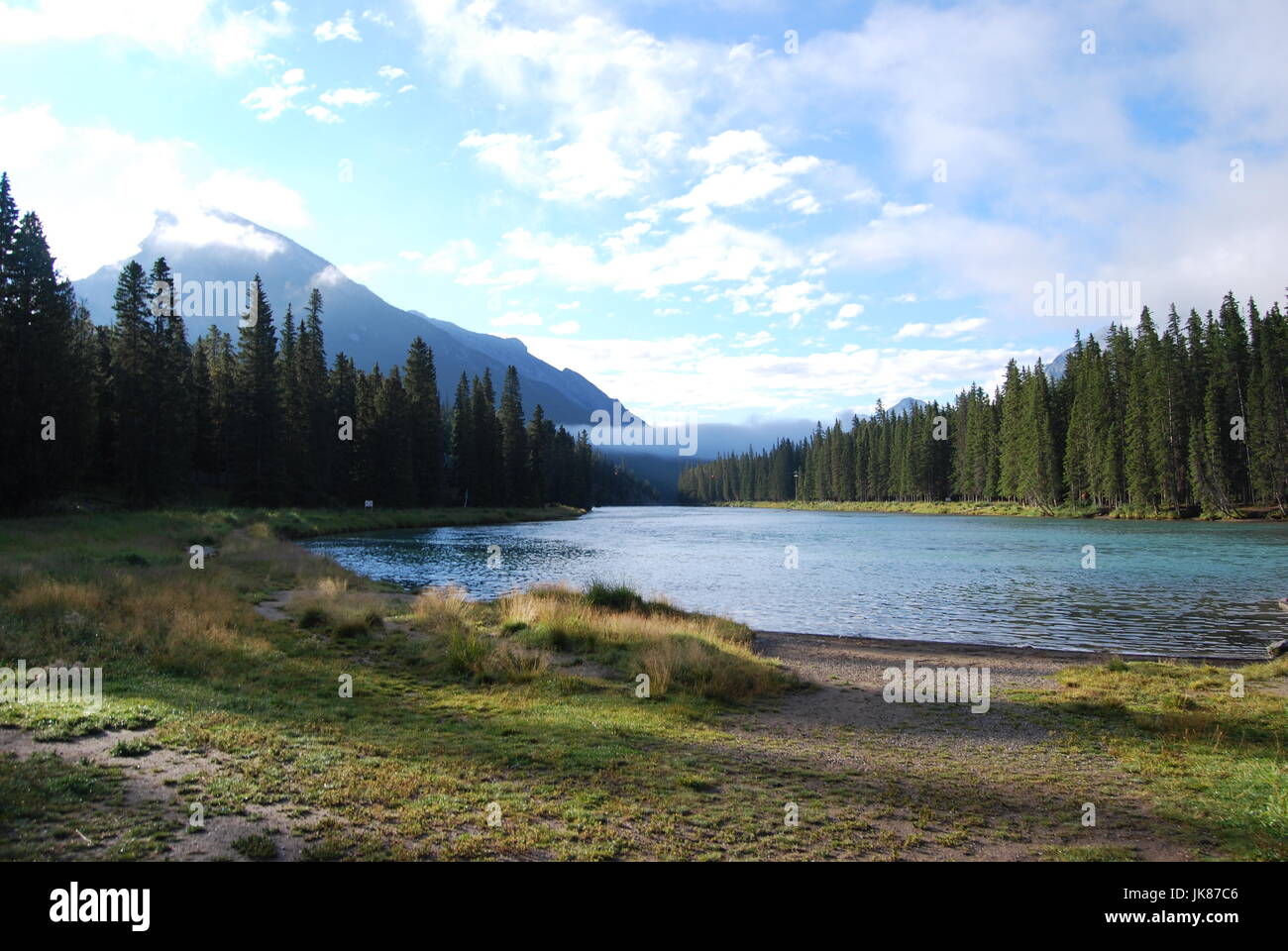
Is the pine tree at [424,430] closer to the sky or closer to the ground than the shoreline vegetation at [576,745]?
closer to the sky

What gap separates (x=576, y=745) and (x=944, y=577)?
31391mm

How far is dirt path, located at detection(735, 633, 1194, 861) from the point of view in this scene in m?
6.73

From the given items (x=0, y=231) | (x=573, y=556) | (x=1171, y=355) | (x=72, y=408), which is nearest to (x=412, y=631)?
(x=573, y=556)

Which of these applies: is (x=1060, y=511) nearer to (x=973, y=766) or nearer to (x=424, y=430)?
(x=424, y=430)

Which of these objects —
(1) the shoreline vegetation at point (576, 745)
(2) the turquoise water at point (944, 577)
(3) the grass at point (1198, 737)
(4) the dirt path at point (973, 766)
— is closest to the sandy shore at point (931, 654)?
(1) the shoreline vegetation at point (576, 745)

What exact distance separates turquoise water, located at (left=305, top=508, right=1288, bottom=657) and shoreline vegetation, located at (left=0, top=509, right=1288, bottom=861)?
4874mm

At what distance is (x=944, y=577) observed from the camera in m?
35.8

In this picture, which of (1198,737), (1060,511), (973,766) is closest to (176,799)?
(973,766)

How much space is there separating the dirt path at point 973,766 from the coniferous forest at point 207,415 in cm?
4534

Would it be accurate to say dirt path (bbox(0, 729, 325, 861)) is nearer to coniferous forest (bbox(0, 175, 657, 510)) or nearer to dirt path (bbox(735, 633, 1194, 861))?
dirt path (bbox(735, 633, 1194, 861))

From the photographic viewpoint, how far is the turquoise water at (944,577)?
2284cm

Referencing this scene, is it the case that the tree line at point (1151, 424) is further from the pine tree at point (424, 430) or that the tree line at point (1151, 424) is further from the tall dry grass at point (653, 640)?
the tall dry grass at point (653, 640)

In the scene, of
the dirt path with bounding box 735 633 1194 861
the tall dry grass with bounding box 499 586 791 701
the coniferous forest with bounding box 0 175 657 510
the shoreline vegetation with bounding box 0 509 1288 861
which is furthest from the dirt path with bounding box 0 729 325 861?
the coniferous forest with bounding box 0 175 657 510

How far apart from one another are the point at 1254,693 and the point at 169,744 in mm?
18703
